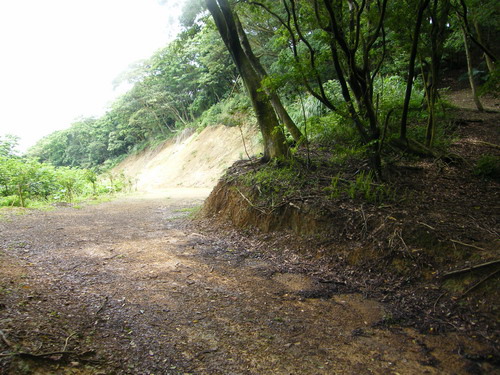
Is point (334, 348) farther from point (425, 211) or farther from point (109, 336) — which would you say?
point (425, 211)

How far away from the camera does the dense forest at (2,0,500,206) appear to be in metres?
5.21

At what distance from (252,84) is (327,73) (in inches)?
313

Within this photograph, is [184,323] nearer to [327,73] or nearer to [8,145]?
[327,73]

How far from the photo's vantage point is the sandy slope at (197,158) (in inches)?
745

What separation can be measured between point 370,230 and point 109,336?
348 centimetres

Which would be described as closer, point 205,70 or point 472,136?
point 472,136

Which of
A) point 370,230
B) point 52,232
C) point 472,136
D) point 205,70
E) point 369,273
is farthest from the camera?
point 205,70

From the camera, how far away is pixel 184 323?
9.29ft

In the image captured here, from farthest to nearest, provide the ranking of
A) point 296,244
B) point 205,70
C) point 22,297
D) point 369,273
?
1. point 205,70
2. point 296,244
3. point 369,273
4. point 22,297

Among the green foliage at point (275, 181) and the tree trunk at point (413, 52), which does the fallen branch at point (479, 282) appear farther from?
the tree trunk at point (413, 52)

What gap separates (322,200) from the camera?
5059 millimetres

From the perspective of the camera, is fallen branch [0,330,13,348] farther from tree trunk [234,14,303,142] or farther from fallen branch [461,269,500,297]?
tree trunk [234,14,303,142]

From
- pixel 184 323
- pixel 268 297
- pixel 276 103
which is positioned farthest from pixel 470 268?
pixel 276 103

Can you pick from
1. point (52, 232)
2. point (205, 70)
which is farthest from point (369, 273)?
point (205, 70)
